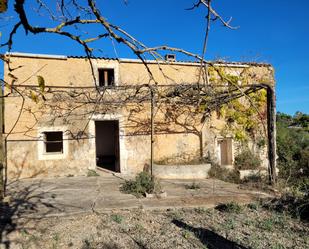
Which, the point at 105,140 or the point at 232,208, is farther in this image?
the point at 105,140

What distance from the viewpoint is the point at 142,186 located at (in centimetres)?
720

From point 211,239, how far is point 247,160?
24.9 ft

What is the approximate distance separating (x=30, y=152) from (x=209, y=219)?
Answer: 730 cm

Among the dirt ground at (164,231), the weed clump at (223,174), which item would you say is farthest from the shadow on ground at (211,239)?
the weed clump at (223,174)

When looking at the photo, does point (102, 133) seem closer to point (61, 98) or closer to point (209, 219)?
point (61, 98)

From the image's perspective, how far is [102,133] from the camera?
49.9 ft

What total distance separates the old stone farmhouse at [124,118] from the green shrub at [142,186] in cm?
322

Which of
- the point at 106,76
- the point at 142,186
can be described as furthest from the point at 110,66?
the point at 142,186

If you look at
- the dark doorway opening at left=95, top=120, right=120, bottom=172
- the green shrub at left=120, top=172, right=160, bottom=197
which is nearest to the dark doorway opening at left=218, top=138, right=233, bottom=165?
the green shrub at left=120, top=172, right=160, bottom=197

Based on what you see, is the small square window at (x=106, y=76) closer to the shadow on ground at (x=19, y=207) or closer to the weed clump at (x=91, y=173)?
the weed clump at (x=91, y=173)

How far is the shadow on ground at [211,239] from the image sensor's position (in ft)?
13.5

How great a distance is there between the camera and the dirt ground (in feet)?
13.9

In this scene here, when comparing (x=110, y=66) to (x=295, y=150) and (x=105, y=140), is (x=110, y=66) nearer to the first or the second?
(x=105, y=140)

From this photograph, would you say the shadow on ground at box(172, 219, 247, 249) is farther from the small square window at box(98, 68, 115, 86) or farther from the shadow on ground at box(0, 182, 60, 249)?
the small square window at box(98, 68, 115, 86)
